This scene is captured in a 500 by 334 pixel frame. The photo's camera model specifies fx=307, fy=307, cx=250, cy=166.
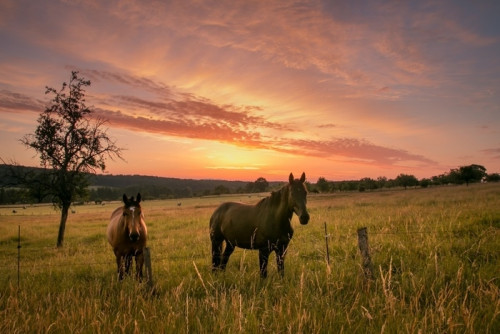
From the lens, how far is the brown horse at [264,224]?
7000mm

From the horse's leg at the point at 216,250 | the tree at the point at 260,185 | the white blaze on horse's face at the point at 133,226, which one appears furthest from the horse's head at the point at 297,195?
the tree at the point at 260,185

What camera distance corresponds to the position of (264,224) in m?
7.52

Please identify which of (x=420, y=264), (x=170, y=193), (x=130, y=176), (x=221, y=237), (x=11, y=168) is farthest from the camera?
(x=130, y=176)

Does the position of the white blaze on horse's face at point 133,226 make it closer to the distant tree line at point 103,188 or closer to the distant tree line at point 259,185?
the distant tree line at point 103,188

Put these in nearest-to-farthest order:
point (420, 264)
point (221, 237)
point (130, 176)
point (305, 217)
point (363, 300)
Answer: point (363, 300) → point (305, 217) → point (420, 264) → point (221, 237) → point (130, 176)

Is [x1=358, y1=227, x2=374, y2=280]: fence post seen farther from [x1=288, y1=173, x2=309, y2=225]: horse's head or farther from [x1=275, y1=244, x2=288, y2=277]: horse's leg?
[x1=275, y1=244, x2=288, y2=277]: horse's leg

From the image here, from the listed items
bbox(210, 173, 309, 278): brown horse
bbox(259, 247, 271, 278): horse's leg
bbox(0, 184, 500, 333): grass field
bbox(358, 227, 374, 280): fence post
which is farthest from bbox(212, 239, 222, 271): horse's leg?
bbox(358, 227, 374, 280): fence post

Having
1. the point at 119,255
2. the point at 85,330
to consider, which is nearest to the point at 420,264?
the point at 85,330

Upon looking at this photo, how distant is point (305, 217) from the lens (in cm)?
646

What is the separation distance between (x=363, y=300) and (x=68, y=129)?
2257cm

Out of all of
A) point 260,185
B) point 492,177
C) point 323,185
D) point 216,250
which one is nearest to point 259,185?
point 260,185

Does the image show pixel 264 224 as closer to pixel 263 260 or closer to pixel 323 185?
pixel 263 260

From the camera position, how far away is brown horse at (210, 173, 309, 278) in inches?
276

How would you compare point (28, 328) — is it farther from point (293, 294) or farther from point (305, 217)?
point (305, 217)
